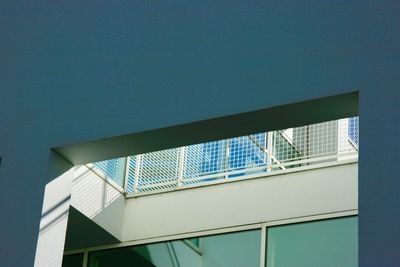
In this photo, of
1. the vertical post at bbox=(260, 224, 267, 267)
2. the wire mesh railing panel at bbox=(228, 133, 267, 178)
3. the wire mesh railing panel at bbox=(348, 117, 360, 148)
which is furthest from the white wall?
the wire mesh railing panel at bbox=(348, 117, 360, 148)

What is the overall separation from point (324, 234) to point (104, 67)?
9.10ft

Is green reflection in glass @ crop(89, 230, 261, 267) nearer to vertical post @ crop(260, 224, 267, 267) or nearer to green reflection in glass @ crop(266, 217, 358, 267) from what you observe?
vertical post @ crop(260, 224, 267, 267)

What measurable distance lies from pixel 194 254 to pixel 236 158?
0.97 meters

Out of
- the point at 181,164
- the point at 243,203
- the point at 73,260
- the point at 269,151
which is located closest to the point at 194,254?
the point at 243,203

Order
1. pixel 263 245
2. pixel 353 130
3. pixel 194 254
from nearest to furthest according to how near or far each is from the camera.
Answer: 1. pixel 263 245
2. pixel 353 130
3. pixel 194 254

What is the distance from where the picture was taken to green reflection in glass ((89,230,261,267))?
30.2ft

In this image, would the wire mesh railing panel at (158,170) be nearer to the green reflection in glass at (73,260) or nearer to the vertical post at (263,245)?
the green reflection in glass at (73,260)

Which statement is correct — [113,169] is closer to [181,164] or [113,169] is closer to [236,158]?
[181,164]

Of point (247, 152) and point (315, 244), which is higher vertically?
point (247, 152)

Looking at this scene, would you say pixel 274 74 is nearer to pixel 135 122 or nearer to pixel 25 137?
pixel 135 122

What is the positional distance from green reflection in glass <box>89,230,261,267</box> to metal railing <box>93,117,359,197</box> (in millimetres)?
555

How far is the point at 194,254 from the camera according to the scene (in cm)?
948

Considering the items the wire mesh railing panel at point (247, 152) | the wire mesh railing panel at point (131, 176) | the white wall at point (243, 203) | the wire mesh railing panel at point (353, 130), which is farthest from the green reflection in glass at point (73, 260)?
the wire mesh railing panel at point (353, 130)

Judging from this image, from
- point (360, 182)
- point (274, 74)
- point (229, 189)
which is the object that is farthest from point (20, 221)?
point (229, 189)
